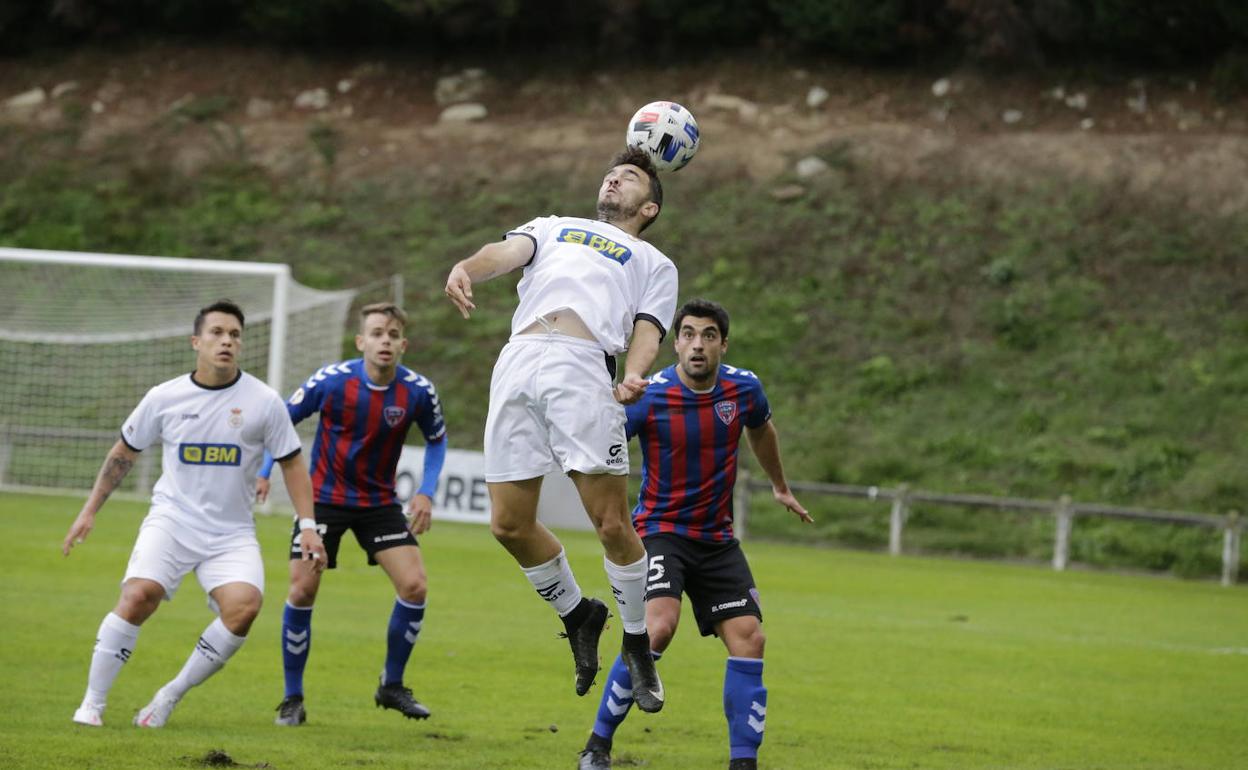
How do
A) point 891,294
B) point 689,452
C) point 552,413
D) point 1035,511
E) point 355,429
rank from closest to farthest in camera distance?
point 552,413 → point 689,452 → point 355,429 → point 1035,511 → point 891,294

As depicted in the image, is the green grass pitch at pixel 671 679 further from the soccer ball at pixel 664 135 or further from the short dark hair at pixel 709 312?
the soccer ball at pixel 664 135

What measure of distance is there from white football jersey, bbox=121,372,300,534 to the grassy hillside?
17.9 m

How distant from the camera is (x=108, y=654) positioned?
824 centimetres

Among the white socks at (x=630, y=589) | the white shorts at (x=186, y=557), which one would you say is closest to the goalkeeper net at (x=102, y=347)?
the white shorts at (x=186, y=557)

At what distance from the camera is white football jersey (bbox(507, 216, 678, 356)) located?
6566 mm

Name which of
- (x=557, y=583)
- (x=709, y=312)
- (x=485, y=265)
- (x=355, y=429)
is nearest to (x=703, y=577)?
(x=557, y=583)

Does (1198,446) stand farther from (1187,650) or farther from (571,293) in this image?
(571,293)

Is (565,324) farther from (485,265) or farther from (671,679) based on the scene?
(671,679)

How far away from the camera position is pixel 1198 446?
26.3 meters

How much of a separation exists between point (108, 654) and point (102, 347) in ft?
65.9

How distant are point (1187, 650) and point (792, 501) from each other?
7.53m

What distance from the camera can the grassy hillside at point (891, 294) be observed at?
26156 mm

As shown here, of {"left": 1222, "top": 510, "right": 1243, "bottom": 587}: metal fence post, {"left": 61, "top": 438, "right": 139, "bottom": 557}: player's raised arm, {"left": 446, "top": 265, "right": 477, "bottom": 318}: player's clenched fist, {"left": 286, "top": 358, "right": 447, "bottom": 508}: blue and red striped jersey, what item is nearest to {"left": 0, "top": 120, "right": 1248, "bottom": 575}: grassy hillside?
{"left": 1222, "top": 510, "right": 1243, "bottom": 587}: metal fence post

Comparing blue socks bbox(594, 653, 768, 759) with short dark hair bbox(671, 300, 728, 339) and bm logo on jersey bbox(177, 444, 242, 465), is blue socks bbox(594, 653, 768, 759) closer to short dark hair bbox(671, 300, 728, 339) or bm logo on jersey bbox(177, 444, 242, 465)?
short dark hair bbox(671, 300, 728, 339)
